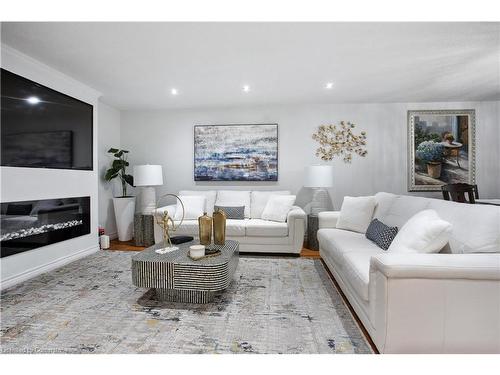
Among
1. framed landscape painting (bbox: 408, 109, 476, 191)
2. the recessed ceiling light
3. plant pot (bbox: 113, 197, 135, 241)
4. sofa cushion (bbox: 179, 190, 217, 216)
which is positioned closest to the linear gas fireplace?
plant pot (bbox: 113, 197, 135, 241)

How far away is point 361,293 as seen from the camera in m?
1.84

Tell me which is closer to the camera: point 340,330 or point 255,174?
point 340,330

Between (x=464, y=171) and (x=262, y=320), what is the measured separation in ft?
14.8

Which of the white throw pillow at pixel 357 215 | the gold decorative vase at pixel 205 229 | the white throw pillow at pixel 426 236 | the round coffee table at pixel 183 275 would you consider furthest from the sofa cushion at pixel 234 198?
the white throw pillow at pixel 426 236

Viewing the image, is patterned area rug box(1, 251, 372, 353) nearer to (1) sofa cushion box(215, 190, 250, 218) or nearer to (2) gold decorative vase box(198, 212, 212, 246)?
→ (2) gold decorative vase box(198, 212, 212, 246)

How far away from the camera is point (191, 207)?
14.0 ft

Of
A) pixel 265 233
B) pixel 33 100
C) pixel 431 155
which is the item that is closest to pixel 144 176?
pixel 33 100

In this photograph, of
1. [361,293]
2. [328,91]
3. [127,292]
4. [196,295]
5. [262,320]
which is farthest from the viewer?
[328,91]

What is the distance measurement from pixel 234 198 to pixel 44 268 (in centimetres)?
259

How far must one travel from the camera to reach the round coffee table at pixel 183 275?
2.17 m

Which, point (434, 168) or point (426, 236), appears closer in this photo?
point (426, 236)

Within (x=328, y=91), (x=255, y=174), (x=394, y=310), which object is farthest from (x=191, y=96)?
(x=394, y=310)

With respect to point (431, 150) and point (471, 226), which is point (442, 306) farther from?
point (431, 150)
